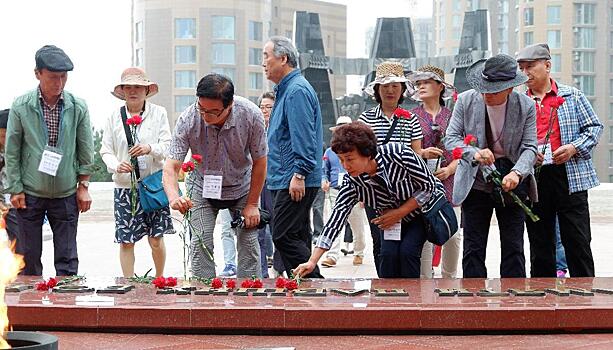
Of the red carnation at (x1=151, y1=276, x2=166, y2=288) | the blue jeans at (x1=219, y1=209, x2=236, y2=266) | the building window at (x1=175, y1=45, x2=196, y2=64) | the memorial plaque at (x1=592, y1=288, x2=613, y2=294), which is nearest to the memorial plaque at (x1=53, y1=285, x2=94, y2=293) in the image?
the red carnation at (x1=151, y1=276, x2=166, y2=288)

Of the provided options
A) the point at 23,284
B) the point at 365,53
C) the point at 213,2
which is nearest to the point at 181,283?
the point at 23,284

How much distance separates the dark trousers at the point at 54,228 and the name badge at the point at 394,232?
7.22 ft

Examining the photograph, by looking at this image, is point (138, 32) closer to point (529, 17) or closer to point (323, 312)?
point (529, 17)

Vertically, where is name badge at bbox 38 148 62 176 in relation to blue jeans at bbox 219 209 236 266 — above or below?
above

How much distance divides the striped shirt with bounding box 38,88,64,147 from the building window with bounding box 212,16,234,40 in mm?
24092

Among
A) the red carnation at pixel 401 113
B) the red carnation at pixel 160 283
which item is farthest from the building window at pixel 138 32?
the red carnation at pixel 160 283

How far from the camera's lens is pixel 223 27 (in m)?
31.5

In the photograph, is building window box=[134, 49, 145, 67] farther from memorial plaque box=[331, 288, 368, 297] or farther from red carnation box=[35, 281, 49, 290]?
memorial plaque box=[331, 288, 368, 297]

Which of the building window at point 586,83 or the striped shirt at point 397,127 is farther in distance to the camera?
the building window at point 586,83

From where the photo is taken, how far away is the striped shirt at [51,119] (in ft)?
24.1

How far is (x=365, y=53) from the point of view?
3722 centimetres

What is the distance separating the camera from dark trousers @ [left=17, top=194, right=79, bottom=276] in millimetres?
7305

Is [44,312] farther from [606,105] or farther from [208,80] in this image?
[606,105]

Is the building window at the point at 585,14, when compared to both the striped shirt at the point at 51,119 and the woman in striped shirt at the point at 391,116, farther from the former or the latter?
the striped shirt at the point at 51,119
